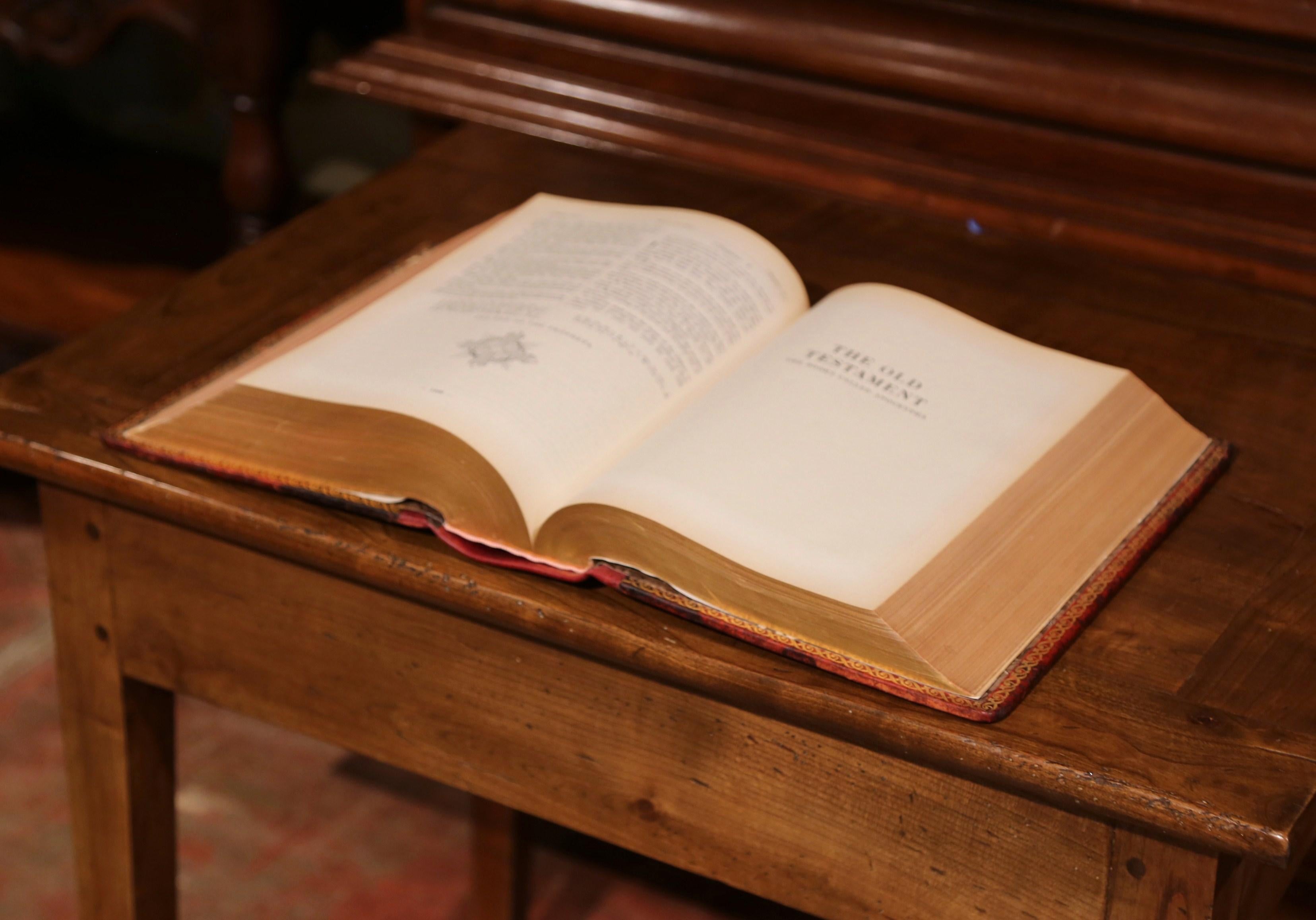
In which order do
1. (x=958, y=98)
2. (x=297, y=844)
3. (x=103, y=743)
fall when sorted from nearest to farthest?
(x=103, y=743)
(x=958, y=98)
(x=297, y=844)

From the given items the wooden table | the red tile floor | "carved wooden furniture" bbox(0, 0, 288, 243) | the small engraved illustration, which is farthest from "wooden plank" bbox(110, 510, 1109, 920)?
"carved wooden furniture" bbox(0, 0, 288, 243)

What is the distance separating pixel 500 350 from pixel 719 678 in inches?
8.7

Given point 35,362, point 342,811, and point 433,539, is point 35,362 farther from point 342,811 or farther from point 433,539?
point 342,811

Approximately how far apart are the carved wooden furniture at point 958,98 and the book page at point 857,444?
0.33 metres

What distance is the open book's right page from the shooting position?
0.66 m

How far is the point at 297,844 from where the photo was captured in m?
1.55

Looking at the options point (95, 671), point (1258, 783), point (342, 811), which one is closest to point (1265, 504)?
point (1258, 783)

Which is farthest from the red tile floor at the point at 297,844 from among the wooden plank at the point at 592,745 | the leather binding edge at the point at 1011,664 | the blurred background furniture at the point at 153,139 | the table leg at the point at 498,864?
the leather binding edge at the point at 1011,664

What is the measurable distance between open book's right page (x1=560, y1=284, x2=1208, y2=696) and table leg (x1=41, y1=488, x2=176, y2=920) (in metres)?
0.31

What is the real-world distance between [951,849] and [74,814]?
535mm

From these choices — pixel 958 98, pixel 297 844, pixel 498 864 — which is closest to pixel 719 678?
pixel 958 98

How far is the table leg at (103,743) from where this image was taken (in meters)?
0.83

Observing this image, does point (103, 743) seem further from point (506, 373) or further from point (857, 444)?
point (857, 444)

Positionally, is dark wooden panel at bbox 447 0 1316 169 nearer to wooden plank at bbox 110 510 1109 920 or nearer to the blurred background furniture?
the blurred background furniture
